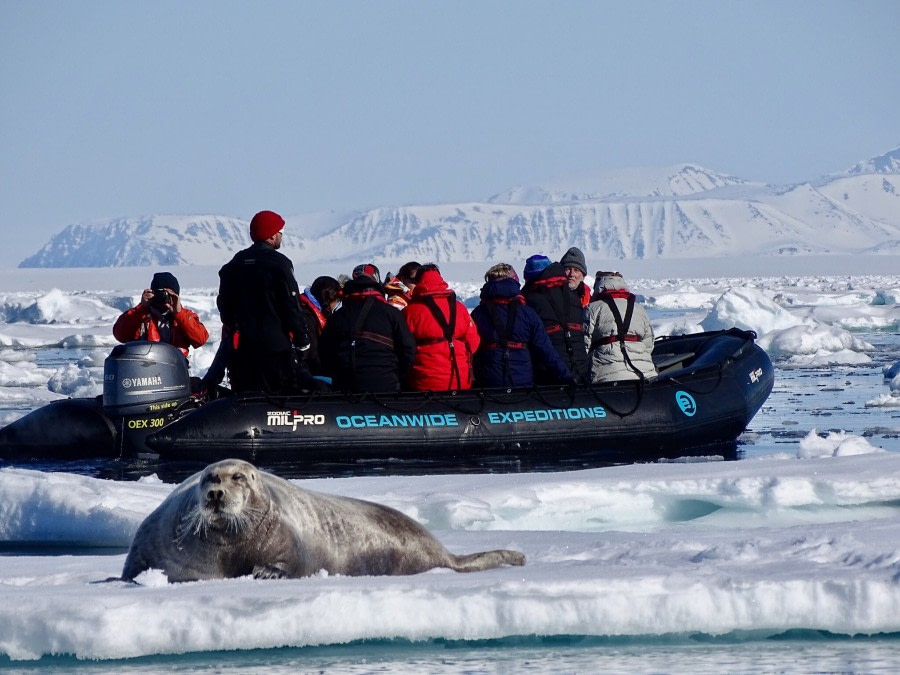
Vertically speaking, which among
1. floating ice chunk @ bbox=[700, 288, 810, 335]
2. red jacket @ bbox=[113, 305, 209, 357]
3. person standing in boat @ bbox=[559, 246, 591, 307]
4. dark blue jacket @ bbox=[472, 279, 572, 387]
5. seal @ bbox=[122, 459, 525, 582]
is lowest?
seal @ bbox=[122, 459, 525, 582]

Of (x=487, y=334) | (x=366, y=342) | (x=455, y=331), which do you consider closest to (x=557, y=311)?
(x=487, y=334)

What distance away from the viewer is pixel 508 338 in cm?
841

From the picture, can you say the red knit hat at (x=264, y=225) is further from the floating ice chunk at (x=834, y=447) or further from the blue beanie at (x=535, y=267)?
the floating ice chunk at (x=834, y=447)

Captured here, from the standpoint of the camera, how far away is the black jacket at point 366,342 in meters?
8.09

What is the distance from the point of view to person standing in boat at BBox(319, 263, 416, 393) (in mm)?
8086

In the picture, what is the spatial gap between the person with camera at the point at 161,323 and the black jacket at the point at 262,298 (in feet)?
2.05

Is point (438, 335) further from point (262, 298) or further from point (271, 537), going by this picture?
point (271, 537)

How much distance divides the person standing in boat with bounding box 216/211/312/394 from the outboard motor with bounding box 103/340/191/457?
0.43m

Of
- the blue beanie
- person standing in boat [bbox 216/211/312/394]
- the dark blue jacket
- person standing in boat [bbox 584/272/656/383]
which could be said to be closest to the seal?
person standing in boat [bbox 216/211/312/394]

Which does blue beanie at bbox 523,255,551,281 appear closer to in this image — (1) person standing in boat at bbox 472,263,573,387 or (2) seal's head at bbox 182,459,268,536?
(1) person standing in boat at bbox 472,263,573,387

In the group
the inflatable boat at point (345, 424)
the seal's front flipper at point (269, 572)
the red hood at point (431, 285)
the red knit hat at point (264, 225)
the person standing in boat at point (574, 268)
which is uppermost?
the red knit hat at point (264, 225)

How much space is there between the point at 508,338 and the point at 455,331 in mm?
390

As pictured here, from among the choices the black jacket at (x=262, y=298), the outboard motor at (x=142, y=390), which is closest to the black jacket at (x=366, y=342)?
the black jacket at (x=262, y=298)

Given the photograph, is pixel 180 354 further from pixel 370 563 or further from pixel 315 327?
pixel 370 563
